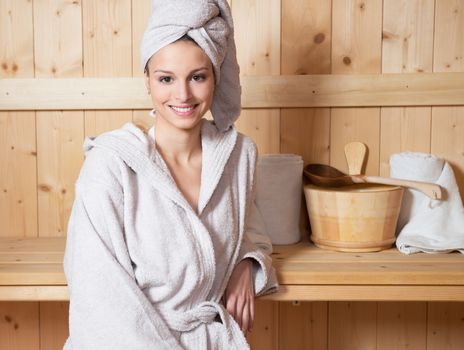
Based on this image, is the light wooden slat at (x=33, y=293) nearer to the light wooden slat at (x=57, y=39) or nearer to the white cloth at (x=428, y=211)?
the light wooden slat at (x=57, y=39)

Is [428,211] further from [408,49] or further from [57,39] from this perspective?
[57,39]

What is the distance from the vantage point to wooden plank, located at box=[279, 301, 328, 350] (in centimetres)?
210

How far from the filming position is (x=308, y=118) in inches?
79.1

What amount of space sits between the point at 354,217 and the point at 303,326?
1.83 ft

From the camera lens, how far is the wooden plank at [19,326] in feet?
6.79

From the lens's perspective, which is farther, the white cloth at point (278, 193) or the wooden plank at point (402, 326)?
the wooden plank at point (402, 326)

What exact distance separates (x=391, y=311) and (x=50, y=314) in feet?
3.85

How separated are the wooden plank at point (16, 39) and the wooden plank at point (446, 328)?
1.59 metres

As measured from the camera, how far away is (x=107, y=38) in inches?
77.7

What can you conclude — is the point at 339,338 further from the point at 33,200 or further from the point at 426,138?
the point at 33,200

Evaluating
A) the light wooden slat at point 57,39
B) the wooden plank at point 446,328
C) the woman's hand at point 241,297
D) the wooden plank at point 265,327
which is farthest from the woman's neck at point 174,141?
the wooden plank at point 446,328

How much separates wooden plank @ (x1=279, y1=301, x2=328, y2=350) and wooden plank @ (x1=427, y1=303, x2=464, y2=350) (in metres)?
0.37

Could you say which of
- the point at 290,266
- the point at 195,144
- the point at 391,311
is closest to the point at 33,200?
the point at 195,144

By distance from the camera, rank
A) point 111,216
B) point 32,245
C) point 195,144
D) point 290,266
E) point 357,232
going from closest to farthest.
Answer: point 111,216
point 195,144
point 290,266
point 357,232
point 32,245
